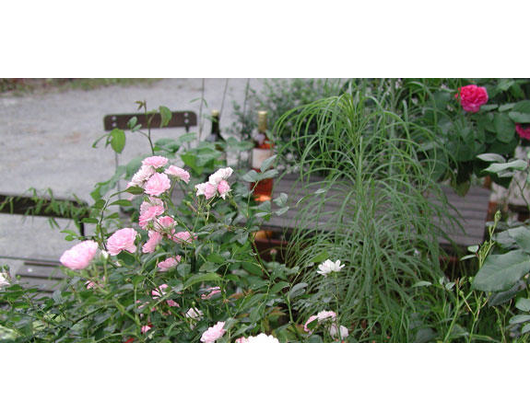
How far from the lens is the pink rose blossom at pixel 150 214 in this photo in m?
0.83

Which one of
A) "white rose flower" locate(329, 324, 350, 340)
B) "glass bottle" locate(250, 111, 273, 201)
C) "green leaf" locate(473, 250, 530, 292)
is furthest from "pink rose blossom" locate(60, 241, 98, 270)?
"glass bottle" locate(250, 111, 273, 201)

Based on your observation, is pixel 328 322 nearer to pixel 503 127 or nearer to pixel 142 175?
pixel 142 175

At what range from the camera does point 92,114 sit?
4828 millimetres

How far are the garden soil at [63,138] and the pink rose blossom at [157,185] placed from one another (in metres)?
1.70

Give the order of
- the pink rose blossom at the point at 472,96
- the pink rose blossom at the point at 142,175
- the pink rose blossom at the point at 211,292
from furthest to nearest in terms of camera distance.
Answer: the pink rose blossom at the point at 472,96 → the pink rose blossom at the point at 142,175 → the pink rose blossom at the point at 211,292

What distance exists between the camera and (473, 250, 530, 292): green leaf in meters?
0.72

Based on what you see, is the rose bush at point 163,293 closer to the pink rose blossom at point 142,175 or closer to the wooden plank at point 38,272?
the pink rose blossom at point 142,175

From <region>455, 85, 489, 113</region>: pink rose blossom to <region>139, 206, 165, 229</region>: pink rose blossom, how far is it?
129 cm

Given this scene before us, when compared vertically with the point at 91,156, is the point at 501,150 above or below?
above

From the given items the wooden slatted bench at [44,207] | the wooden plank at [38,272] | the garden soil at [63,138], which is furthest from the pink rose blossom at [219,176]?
the garden soil at [63,138]
